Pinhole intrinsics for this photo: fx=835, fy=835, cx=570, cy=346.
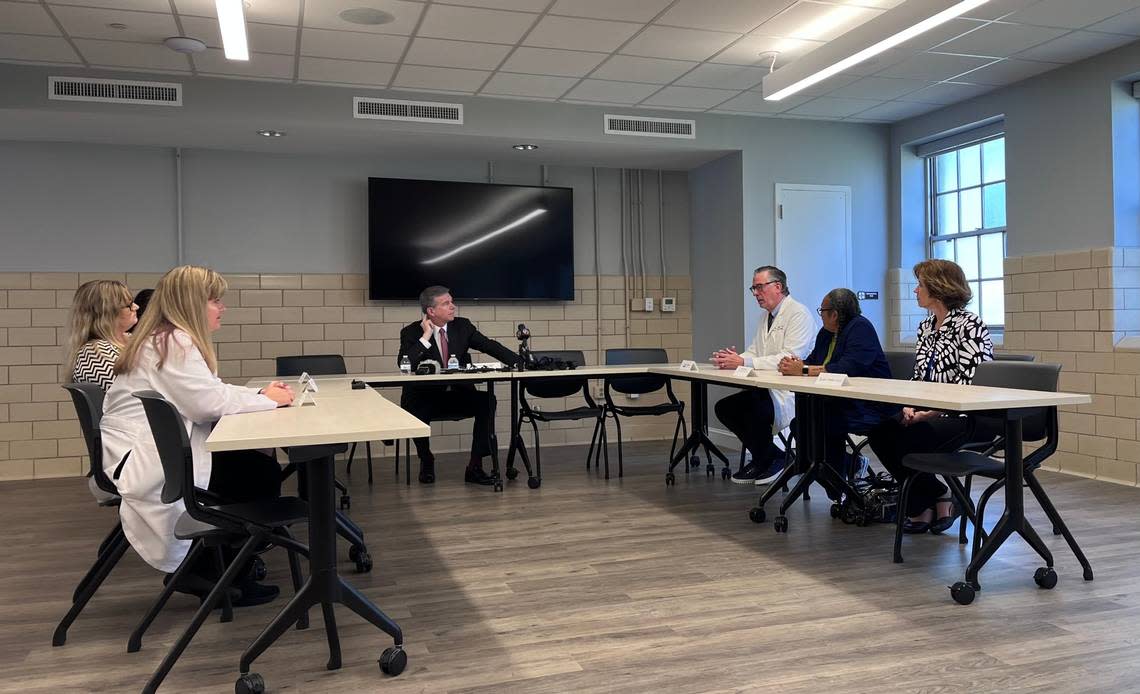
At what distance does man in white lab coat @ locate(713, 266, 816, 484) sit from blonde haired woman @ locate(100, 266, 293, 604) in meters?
3.12

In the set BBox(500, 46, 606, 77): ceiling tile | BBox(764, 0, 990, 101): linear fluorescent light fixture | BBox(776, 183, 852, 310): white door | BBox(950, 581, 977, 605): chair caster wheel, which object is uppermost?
BBox(500, 46, 606, 77): ceiling tile

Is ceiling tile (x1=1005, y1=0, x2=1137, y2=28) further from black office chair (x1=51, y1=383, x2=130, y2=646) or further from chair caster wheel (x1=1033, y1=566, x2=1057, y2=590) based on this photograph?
black office chair (x1=51, y1=383, x2=130, y2=646)

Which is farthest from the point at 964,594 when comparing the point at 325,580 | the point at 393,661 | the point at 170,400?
the point at 170,400

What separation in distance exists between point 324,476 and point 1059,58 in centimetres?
553

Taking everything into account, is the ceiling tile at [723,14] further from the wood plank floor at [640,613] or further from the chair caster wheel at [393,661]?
the chair caster wheel at [393,661]

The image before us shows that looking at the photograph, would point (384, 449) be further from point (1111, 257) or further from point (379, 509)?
point (1111, 257)

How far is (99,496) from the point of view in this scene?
10.5ft

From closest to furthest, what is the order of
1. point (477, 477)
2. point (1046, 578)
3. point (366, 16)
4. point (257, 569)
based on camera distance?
point (1046, 578) → point (257, 569) → point (366, 16) → point (477, 477)

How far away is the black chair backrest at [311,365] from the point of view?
5938 mm

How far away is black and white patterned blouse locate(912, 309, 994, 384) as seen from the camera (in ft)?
12.8

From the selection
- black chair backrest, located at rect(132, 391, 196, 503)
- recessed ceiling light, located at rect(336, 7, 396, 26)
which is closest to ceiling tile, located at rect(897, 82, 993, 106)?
recessed ceiling light, located at rect(336, 7, 396, 26)

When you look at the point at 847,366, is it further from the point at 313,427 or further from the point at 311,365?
the point at 311,365

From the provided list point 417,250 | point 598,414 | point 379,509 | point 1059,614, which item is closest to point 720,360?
point 598,414

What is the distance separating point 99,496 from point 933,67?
5.57m
